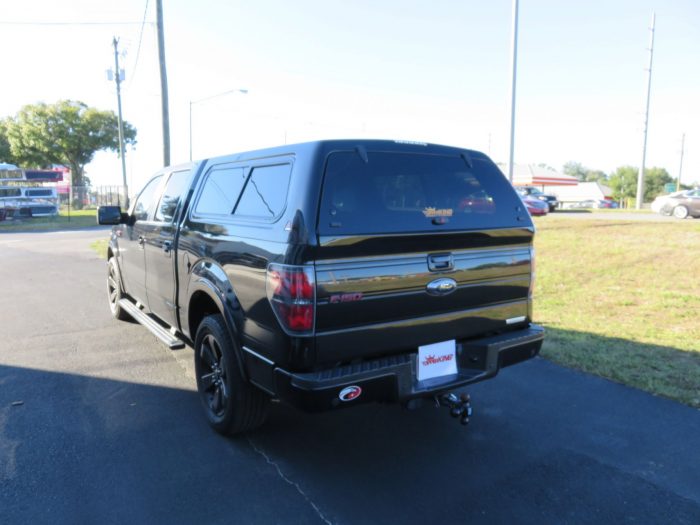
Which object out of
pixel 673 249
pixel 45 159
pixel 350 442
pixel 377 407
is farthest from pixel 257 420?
pixel 45 159

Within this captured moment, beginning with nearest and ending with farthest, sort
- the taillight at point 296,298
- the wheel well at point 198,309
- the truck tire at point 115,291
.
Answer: the taillight at point 296,298 < the wheel well at point 198,309 < the truck tire at point 115,291

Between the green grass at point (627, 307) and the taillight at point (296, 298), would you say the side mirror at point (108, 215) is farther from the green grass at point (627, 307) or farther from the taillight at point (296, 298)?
the green grass at point (627, 307)

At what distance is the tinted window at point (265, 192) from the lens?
323 centimetres

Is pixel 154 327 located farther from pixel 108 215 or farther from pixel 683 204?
pixel 683 204

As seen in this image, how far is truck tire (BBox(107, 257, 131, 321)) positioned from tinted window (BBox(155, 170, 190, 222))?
1946 mm

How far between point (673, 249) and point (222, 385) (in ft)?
36.3

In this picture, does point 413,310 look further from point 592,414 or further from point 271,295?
point 592,414

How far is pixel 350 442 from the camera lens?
3730 mm

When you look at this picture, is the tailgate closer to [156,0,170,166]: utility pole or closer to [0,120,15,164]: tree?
[156,0,170,166]: utility pole

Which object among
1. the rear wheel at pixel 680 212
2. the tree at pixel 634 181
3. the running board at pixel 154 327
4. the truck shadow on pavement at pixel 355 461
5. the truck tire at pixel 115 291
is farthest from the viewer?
the tree at pixel 634 181

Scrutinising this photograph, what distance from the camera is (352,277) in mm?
2930

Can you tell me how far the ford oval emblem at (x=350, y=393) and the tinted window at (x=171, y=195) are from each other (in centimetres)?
261

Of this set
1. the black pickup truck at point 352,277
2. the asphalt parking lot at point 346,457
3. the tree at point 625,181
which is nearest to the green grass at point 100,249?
the asphalt parking lot at point 346,457

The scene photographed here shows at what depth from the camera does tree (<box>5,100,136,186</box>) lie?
43.2 m
